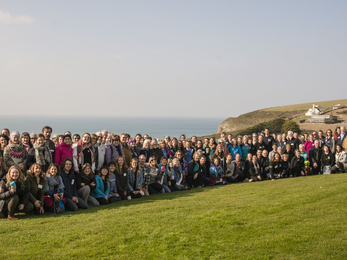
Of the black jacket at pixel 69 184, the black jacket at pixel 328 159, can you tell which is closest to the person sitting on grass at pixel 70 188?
the black jacket at pixel 69 184

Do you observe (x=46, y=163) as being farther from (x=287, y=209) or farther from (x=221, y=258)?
(x=287, y=209)

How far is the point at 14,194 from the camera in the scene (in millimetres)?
7152

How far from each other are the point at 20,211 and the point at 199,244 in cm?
485

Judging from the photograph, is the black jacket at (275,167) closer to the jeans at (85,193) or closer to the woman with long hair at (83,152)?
the woman with long hair at (83,152)

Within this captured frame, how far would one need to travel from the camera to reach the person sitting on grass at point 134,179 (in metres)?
10.0

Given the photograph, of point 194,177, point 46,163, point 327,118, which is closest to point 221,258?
point 46,163

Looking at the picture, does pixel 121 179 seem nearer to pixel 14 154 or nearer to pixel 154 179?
pixel 154 179

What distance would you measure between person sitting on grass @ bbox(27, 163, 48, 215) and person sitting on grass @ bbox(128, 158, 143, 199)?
307 centimetres

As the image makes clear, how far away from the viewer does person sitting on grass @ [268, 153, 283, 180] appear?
43.3ft

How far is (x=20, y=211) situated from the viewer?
24.4 ft

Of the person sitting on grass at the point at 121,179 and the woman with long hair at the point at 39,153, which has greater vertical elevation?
the woman with long hair at the point at 39,153

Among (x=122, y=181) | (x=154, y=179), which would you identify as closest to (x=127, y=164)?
(x=154, y=179)

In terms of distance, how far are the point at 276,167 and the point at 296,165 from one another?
3.76ft

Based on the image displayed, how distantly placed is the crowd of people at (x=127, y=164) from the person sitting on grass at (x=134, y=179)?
0.11 feet
